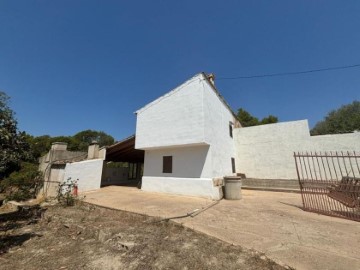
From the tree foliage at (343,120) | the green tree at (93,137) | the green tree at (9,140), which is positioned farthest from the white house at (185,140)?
the green tree at (93,137)

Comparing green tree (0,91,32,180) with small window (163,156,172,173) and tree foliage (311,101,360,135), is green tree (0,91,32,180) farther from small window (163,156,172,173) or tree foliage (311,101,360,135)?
tree foliage (311,101,360,135)

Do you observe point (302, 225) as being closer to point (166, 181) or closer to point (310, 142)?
point (166, 181)

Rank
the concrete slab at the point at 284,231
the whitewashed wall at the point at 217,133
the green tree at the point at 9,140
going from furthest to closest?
the whitewashed wall at the point at 217,133 < the green tree at the point at 9,140 < the concrete slab at the point at 284,231

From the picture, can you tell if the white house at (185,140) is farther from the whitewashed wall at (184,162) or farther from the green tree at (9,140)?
the green tree at (9,140)

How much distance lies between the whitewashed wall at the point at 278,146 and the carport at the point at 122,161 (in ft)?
31.1

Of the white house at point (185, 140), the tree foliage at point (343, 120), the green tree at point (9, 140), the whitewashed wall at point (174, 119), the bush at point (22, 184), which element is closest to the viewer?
the green tree at point (9, 140)

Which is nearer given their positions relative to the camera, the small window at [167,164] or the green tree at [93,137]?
the small window at [167,164]

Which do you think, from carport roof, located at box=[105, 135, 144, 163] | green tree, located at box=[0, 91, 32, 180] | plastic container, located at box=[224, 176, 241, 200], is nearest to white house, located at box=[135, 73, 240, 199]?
plastic container, located at box=[224, 176, 241, 200]

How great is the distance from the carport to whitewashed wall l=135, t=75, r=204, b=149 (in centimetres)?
175

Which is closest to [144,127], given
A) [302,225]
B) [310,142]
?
[302,225]

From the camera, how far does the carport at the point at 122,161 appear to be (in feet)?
46.7

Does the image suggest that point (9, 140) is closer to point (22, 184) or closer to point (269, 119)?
point (22, 184)

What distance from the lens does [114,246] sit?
464 centimetres

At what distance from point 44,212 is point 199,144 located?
323 inches
